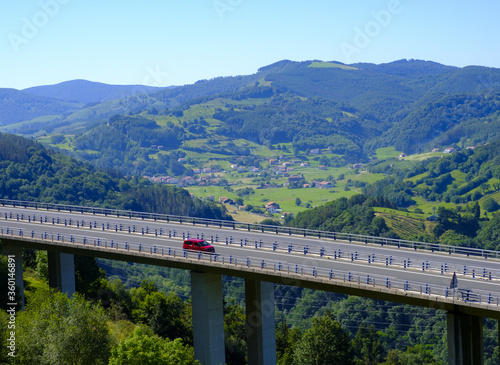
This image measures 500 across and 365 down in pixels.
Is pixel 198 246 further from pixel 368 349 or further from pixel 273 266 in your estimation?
pixel 368 349

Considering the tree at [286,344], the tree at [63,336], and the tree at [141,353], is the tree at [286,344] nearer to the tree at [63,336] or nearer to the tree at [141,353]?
the tree at [63,336]

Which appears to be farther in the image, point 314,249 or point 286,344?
point 286,344

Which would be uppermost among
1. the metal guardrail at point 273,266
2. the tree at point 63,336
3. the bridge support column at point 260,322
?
the metal guardrail at point 273,266

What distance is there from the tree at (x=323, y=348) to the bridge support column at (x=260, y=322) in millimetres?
10913

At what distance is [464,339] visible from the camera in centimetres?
4075

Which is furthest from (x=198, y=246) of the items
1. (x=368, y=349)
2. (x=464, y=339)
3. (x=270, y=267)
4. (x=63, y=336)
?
(x=368, y=349)

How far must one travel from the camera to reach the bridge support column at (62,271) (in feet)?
214

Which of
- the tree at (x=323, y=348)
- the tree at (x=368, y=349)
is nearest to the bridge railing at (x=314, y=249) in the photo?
the tree at (x=323, y=348)

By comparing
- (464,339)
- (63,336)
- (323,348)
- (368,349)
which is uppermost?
(63,336)

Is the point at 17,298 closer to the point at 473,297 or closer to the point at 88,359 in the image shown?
the point at 88,359

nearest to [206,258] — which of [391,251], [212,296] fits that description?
[212,296]

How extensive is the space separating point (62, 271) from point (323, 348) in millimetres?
28731

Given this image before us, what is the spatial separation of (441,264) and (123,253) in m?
28.2

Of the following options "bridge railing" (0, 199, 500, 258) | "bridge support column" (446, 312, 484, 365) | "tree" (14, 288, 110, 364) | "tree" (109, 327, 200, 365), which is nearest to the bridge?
"bridge support column" (446, 312, 484, 365)
